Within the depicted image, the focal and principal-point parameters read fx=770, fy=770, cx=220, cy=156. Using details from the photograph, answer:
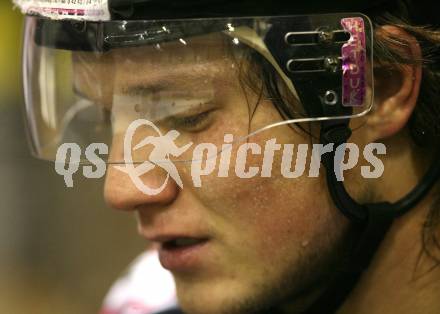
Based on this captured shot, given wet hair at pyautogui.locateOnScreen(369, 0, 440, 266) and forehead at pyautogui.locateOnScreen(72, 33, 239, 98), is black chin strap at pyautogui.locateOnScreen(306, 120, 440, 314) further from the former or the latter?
forehead at pyautogui.locateOnScreen(72, 33, 239, 98)

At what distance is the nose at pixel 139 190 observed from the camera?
3.56ft

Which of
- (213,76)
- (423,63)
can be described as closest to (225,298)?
(213,76)

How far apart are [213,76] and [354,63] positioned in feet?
0.63

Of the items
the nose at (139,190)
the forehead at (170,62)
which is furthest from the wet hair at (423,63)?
the nose at (139,190)

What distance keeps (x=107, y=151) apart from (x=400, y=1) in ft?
1.54

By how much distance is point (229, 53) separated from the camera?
3.41 feet

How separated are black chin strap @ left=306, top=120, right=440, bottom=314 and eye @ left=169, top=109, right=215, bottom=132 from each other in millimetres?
160

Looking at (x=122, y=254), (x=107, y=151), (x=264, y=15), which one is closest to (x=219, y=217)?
(x=107, y=151)

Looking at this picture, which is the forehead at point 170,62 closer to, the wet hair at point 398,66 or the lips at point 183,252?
the wet hair at point 398,66

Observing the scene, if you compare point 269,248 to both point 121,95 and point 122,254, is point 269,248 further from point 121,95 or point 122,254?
point 122,254

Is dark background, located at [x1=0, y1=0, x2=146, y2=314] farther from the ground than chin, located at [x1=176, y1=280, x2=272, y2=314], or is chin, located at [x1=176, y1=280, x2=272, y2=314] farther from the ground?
chin, located at [x1=176, y1=280, x2=272, y2=314]

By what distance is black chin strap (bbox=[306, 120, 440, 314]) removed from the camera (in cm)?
107

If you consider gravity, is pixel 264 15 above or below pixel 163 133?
above

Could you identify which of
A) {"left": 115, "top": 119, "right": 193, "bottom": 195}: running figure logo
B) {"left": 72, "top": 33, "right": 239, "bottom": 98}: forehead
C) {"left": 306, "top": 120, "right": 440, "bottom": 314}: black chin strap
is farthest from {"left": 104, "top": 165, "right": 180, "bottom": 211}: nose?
{"left": 306, "top": 120, "right": 440, "bottom": 314}: black chin strap
